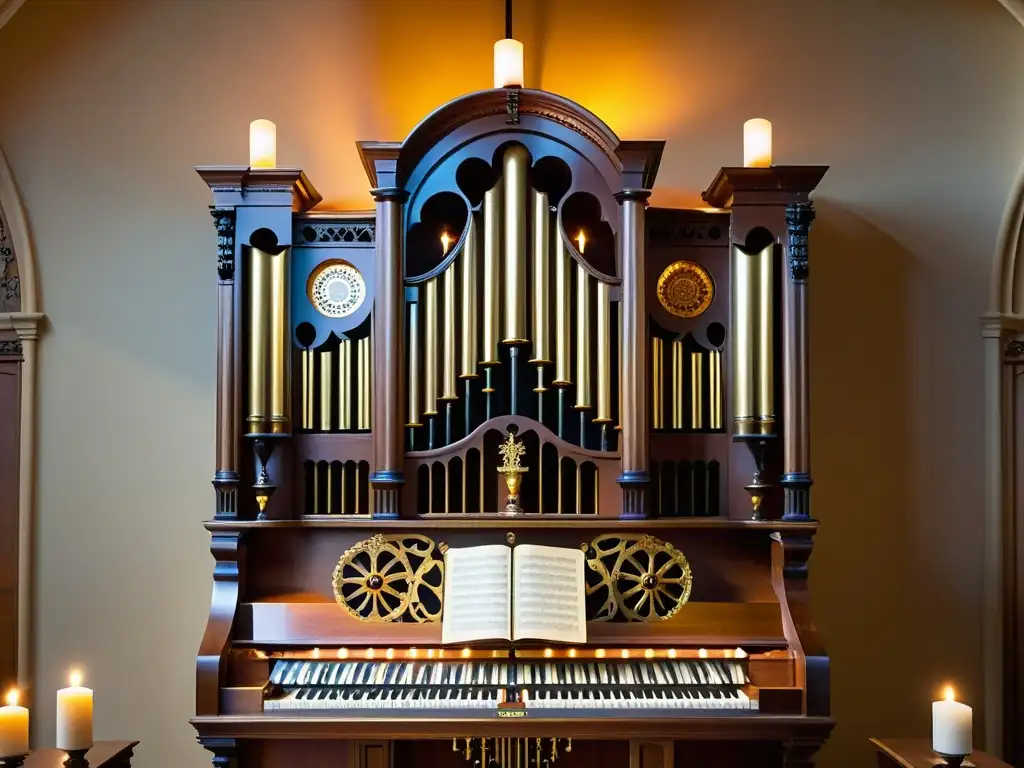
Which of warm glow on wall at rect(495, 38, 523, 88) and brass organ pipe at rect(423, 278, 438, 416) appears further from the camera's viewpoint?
warm glow on wall at rect(495, 38, 523, 88)

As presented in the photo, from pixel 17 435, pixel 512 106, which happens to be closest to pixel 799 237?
pixel 512 106

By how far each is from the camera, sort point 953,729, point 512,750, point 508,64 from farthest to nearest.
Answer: point 508,64
point 512,750
point 953,729

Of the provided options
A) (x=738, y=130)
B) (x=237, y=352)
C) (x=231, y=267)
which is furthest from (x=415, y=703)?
(x=738, y=130)

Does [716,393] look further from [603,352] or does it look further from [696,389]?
[603,352]

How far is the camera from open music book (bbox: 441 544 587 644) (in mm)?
3600

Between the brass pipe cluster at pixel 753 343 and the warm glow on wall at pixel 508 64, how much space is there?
3.72 feet

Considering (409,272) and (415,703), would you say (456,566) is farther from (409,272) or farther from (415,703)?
(409,272)

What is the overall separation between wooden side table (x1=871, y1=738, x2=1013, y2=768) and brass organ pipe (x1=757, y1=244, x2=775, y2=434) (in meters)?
1.18

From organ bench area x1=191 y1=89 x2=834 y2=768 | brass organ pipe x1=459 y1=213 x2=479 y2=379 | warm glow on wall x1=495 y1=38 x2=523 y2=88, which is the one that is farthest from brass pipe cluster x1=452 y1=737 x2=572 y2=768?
warm glow on wall x1=495 y1=38 x2=523 y2=88

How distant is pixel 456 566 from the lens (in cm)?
370

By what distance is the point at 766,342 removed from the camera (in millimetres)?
3770

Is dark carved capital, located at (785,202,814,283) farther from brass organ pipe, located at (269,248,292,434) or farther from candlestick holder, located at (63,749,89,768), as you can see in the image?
candlestick holder, located at (63,749,89,768)

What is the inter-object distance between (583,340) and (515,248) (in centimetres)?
43

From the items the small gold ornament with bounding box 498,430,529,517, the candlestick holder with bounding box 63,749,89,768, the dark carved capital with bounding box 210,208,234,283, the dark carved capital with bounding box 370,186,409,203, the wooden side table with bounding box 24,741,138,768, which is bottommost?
the wooden side table with bounding box 24,741,138,768
